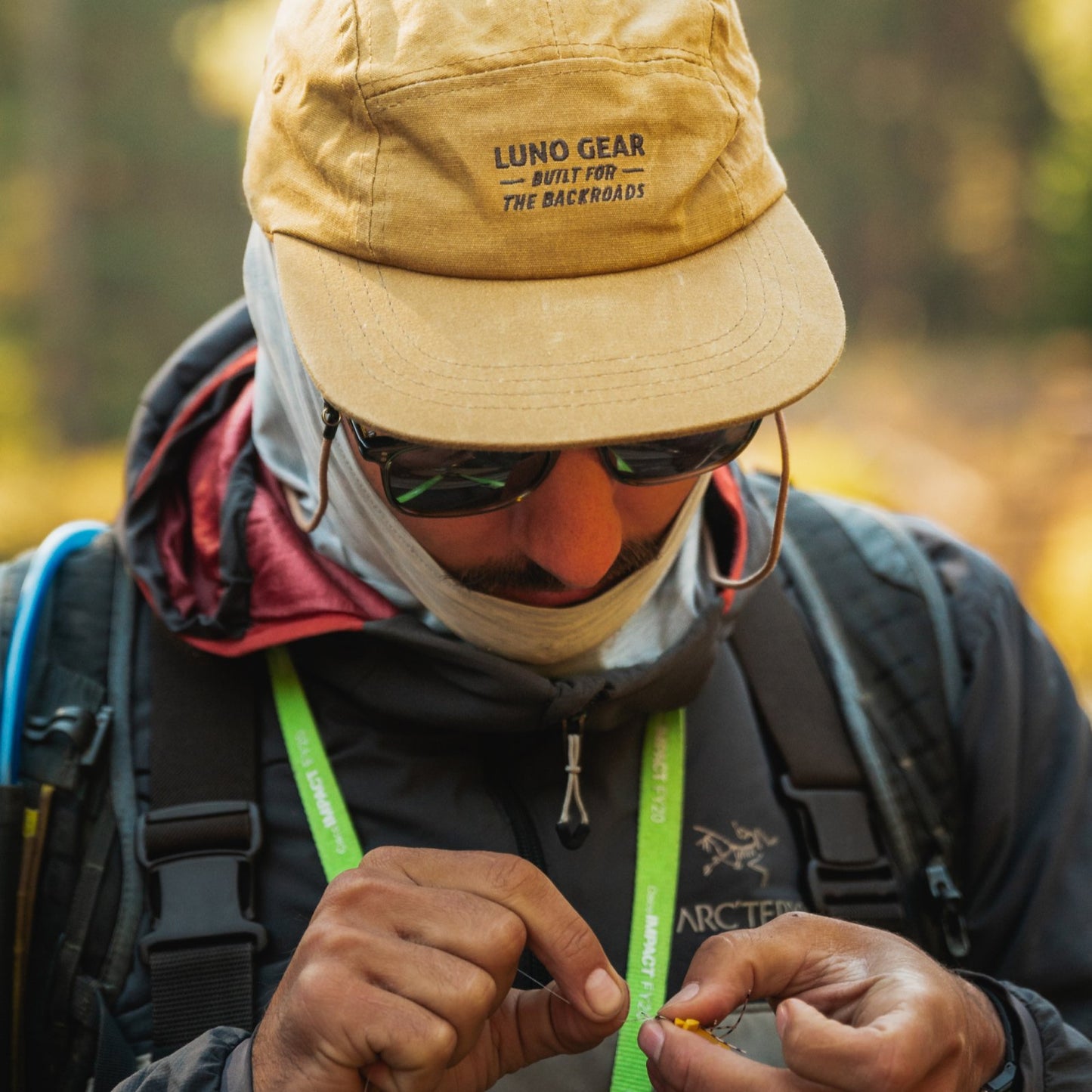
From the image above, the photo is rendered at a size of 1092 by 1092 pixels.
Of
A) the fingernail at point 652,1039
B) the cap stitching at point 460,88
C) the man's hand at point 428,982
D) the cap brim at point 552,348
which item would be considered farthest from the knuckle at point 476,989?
the cap stitching at point 460,88

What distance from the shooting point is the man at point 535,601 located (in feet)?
5.23

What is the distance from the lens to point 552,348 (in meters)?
1.61

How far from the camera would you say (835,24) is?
22703 mm

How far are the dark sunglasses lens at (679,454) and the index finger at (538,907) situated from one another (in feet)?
1.83

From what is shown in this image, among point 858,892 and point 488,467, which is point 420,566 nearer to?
point 488,467

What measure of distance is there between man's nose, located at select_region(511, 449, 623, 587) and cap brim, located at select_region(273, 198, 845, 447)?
Answer: 0.64 ft

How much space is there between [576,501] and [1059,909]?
42.8 inches

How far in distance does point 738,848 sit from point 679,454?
0.67m

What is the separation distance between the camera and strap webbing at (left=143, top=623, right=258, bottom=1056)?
69.4 inches

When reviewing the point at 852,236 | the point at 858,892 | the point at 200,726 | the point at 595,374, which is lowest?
the point at 858,892

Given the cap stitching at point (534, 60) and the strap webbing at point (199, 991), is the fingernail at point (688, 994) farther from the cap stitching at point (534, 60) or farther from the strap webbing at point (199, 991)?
the cap stitching at point (534, 60)

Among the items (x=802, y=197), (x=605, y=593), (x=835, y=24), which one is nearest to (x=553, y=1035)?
(x=605, y=593)

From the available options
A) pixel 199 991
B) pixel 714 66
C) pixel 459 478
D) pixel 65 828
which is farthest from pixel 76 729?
pixel 714 66

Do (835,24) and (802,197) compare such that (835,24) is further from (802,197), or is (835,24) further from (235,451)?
(235,451)
